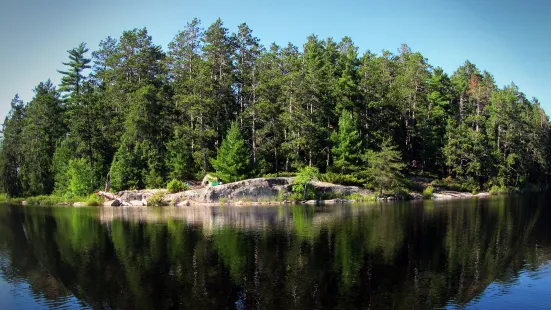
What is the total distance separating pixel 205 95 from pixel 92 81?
127 feet

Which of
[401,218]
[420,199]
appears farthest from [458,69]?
[401,218]

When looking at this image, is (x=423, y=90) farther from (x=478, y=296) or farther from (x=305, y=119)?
(x=478, y=296)

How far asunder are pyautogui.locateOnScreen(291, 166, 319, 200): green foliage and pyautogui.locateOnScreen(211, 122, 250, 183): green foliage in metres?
8.58

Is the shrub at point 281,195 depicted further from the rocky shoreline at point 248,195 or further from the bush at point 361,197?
the bush at point 361,197

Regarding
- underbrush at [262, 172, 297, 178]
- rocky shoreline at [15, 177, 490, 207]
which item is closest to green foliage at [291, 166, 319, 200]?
rocky shoreline at [15, 177, 490, 207]

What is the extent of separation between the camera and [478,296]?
19281 millimetres

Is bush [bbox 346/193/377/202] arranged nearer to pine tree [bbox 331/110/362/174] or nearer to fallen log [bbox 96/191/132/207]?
pine tree [bbox 331/110/362/174]

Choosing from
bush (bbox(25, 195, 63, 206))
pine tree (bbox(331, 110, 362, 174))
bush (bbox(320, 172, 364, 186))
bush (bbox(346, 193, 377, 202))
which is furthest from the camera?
bush (bbox(25, 195, 63, 206))

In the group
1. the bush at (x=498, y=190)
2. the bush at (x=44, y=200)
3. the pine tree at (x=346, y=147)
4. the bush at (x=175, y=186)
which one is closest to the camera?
the bush at (x=175, y=186)

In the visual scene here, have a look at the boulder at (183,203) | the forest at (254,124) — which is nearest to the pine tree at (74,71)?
the forest at (254,124)

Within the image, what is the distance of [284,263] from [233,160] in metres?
40.1

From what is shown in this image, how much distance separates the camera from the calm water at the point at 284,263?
19359mm

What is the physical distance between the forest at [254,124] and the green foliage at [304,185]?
2.35 m

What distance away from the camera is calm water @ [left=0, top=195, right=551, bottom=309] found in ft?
63.5
